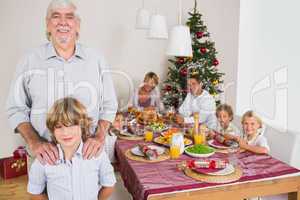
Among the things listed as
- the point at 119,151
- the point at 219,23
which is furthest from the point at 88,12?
the point at 119,151

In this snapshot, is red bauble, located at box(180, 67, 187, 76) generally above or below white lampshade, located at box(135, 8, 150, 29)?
below

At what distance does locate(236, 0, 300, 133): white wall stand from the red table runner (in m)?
1.60

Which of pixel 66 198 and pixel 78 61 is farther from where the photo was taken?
pixel 78 61

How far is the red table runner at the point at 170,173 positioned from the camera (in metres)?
1.46

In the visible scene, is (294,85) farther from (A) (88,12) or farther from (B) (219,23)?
(A) (88,12)

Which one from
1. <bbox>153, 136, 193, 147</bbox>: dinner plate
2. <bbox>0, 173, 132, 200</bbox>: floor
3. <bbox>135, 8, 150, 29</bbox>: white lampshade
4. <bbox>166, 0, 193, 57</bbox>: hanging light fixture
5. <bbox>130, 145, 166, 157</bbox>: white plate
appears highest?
<bbox>135, 8, 150, 29</bbox>: white lampshade

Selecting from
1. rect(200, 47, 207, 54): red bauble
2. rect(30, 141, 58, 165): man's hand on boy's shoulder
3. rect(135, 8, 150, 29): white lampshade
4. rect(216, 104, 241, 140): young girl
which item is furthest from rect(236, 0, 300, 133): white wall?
rect(30, 141, 58, 165): man's hand on boy's shoulder

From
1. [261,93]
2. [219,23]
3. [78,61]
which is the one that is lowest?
[261,93]

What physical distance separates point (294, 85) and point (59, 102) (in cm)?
289

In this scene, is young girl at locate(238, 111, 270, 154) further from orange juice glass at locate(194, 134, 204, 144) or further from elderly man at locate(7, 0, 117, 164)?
elderly man at locate(7, 0, 117, 164)

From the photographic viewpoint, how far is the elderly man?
1405 mm

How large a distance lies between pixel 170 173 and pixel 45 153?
641mm

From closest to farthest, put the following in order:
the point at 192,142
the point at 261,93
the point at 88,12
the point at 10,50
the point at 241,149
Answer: the point at 241,149 < the point at 192,142 < the point at 10,50 < the point at 88,12 < the point at 261,93

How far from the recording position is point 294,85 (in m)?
3.44
